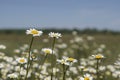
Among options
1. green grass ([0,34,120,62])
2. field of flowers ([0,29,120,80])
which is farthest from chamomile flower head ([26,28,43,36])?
green grass ([0,34,120,62])

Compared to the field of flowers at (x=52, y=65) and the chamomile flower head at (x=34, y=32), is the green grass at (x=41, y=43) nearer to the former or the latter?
the field of flowers at (x=52, y=65)

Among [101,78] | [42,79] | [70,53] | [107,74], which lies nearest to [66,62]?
[42,79]

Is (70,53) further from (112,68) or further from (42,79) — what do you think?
(42,79)

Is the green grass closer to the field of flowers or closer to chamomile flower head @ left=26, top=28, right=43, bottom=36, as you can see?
the field of flowers

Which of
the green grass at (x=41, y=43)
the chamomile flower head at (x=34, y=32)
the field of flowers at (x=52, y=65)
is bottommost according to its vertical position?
the green grass at (x=41, y=43)

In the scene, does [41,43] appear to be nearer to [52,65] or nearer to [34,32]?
[52,65]

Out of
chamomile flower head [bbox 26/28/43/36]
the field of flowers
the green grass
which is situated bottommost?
the green grass

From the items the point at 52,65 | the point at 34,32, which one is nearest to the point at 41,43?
the point at 52,65

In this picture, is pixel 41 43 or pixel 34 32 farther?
pixel 41 43

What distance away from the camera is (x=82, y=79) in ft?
13.9

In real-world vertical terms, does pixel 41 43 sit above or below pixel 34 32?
below

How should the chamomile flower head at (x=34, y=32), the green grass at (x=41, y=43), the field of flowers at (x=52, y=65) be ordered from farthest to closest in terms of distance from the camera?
the green grass at (x=41, y=43)
the field of flowers at (x=52, y=65)
the chamomile flower head at (x=34, y=32)

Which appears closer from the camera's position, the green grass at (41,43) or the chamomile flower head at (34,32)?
the chamomile flower head at (34,32)

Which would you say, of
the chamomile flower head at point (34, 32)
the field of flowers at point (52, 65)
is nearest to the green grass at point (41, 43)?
the field of flowers at point (52, 65)
